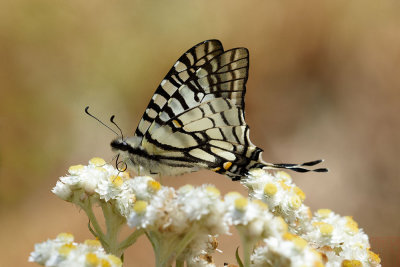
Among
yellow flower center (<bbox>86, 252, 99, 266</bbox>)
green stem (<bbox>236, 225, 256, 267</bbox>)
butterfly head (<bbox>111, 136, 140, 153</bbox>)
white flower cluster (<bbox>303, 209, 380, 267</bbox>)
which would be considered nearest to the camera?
yellow flower center (<bbox>86, 252, 99, 266</bbox>)

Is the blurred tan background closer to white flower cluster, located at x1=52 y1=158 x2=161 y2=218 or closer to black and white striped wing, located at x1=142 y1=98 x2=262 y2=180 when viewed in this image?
black and white striped wing, located at x1=142 y1=98 x2=262 y2=180

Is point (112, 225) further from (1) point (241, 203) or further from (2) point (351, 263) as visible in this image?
(2) point (351, 263)

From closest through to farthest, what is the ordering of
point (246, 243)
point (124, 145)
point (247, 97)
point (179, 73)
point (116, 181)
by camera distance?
1. point (246, 243)
2. point (116, 181)
3. point (124, 145)
4. point (179, 73)
5. point (247, 97)

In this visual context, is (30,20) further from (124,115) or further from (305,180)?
(305,180)

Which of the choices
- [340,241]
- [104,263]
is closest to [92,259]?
[104,263]

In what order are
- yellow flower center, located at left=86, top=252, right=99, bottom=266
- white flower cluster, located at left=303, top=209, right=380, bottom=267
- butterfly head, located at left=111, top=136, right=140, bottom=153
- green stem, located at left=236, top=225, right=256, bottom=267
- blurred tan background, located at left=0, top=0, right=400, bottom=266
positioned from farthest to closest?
blurred tan background, located at left=0, top=0, right=400, bottom=266 → butterfly head, located at left=111, top=136, right=140, bottom=153 → white flower cluster, located at left=303, top=209, right=380, bottom=267 → green stem, located at left=236, top=225, right=256, bottom=267 → yellow flower center, located at left=86, top=252, right=99, bottom=266

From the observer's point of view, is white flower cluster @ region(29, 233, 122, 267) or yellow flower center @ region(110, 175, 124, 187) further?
yellow flower center @ region(110, 175, 124, 187)

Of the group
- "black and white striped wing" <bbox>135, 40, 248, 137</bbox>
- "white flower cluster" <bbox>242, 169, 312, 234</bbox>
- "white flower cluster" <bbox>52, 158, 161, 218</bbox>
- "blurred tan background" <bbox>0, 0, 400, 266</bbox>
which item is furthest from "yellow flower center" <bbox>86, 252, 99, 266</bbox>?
"blurred tan background" <bbox>0, 0, 400, 266</bbox>
